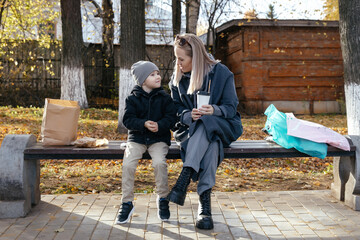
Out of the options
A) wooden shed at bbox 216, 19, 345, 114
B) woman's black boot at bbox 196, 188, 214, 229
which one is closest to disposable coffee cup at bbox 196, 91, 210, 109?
woman's black boot at bbox 196, 188, 214, 229

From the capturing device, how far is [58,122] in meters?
4.27

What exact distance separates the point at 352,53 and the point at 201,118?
3552 millimetres

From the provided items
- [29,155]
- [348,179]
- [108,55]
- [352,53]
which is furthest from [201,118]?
[108,55]

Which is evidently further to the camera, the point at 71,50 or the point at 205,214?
the point at 71,50

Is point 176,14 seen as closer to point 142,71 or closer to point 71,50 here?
point 71,50

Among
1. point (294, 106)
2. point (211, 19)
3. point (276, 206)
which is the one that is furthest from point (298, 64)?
point (276, 206)

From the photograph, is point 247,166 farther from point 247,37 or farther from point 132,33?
point 247,37

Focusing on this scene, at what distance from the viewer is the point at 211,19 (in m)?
14.9

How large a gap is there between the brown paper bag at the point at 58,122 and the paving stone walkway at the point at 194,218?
76 centimetres

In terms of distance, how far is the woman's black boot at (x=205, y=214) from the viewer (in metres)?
3.86

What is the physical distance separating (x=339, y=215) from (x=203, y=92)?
185cm

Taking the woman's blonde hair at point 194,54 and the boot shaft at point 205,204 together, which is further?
the woman's blonde hair at point 194,54


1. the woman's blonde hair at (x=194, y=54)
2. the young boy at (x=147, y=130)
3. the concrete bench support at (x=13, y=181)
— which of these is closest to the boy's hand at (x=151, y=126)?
the young boy at (x=147, y=130)

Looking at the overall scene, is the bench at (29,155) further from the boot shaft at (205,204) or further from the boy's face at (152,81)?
the boy's face at (152,81)
